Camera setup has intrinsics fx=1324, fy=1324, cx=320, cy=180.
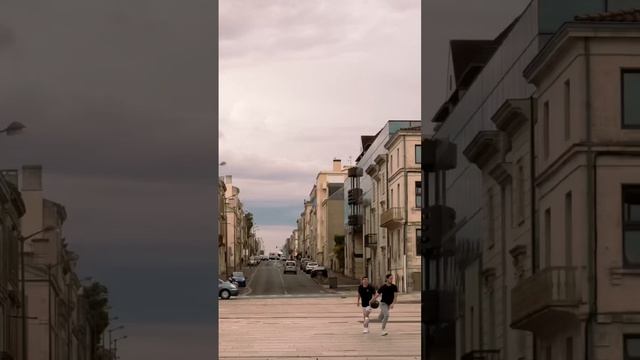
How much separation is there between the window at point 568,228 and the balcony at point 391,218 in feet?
4.97

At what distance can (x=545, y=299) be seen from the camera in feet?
12.5

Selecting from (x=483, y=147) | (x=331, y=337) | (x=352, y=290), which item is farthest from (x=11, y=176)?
(x=352, y=290)

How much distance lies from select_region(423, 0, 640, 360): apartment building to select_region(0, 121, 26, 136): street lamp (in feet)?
4.65

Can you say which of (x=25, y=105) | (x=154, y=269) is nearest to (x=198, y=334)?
(x=154, y=269)

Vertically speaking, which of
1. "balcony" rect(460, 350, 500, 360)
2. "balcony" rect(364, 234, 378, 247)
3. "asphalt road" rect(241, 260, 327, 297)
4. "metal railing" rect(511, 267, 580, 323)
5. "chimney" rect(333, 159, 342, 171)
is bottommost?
"asphalt road" rect(241, 260, 327, 297)

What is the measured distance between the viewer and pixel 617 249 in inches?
143

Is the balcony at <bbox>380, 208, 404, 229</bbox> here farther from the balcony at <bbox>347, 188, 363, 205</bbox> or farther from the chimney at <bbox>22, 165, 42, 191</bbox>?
the chimney at <bbox>22, 165, 42, 191</bbox>

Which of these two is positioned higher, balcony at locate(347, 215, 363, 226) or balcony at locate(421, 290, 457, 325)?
balcony at locate(347, 215, 363, 226)

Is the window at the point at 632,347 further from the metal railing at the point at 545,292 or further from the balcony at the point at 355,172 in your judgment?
the balcony at the point at 355,172

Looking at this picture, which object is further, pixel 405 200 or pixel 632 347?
pixel 405 200

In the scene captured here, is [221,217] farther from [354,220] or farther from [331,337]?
[331,337]

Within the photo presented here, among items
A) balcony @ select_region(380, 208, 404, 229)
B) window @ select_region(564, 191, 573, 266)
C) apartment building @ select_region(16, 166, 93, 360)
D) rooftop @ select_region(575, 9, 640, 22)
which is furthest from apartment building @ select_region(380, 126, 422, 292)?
apartment building @ select_region(16, 166, 93, 360)

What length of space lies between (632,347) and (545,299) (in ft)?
1.02

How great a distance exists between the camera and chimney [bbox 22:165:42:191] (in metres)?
4.08
